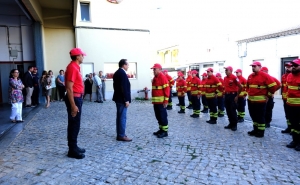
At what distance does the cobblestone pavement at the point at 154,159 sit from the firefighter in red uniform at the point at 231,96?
0.31 metres

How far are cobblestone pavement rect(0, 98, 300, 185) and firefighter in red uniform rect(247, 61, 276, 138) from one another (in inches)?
16.1

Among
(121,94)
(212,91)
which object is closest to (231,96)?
(212,91)

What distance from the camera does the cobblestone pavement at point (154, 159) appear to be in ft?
11.4

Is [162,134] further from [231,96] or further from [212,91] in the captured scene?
[212,91]

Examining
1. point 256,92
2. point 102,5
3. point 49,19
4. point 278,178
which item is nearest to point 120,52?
point 102,5

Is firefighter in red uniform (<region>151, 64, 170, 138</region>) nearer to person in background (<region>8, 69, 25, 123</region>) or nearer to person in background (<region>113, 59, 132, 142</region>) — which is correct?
person in background (<region>113, 59, 132, 142</region>)

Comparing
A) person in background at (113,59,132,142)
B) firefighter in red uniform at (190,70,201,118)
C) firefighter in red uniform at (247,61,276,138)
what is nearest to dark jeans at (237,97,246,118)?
firefighter in red uniform at (190,70,201,118)

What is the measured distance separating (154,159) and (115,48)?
11689mm

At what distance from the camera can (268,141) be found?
17.6 ft

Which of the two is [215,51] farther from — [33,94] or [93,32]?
[33,94]

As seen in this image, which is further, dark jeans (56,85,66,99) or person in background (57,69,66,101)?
dark jeans (56,85,66,99)

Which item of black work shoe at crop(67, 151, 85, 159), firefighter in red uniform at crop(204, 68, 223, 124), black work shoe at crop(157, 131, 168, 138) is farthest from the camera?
firefighter in red uniform at crop(204, 68, 223, 124)

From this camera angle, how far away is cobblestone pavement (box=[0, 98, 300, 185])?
11.4 feet

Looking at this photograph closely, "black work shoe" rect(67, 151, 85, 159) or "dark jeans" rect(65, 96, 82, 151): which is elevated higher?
"dark jeans" rect(65, 96, 82, 151)
